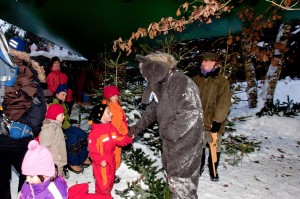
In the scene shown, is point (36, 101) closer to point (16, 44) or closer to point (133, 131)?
point (16, 44)

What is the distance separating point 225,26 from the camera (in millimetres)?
7355

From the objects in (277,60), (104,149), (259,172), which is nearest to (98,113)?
(104,149)

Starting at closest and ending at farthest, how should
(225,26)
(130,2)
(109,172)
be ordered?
(109,172), (130,2), (225,26)

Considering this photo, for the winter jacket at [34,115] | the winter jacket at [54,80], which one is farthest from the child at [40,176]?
the winter jacket at [54,80]

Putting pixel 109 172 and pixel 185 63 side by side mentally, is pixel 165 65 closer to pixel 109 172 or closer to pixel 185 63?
pixel 109 172

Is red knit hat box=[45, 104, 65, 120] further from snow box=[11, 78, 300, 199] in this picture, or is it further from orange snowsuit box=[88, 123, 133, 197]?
snow box=[11, 78, 300, 199]

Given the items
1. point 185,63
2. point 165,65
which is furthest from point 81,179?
point 185,63

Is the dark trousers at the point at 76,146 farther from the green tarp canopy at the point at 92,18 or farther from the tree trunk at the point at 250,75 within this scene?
the tree trunk at the point at 250,75

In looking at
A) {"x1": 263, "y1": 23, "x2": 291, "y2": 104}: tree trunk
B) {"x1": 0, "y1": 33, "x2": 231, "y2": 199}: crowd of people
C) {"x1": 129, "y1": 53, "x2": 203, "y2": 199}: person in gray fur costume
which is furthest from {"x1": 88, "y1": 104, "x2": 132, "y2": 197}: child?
{"x1": 263, "y1": 23, "x2": 291, "y2": 104}: tree trunk

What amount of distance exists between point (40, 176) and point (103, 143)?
5.28 feet

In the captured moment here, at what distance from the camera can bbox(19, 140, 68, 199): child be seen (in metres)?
2.58

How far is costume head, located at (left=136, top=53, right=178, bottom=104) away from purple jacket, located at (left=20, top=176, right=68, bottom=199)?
1.41m

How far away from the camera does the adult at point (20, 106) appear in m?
2.98

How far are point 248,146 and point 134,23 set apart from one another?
387 cm
